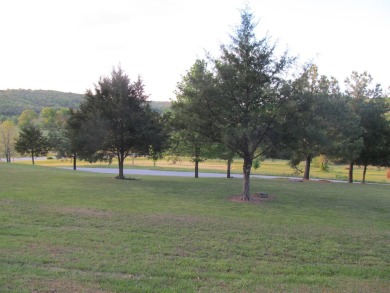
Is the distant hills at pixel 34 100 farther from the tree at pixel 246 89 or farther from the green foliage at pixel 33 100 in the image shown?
the tree at pixel 246 89

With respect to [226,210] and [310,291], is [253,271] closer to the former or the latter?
[310,291]

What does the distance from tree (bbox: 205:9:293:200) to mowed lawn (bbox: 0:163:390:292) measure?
4187mm

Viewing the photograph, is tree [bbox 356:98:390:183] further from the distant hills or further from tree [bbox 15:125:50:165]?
the distant hills

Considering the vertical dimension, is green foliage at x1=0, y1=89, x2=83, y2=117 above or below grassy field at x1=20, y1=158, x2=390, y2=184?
above

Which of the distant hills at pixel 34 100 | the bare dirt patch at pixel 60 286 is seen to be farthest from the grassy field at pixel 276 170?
the distant hills at pixel 34 100

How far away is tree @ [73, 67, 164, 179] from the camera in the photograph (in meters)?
24.1

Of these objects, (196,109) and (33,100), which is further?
(33,100)

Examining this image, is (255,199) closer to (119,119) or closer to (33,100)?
(119,119)

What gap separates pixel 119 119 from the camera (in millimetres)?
24594

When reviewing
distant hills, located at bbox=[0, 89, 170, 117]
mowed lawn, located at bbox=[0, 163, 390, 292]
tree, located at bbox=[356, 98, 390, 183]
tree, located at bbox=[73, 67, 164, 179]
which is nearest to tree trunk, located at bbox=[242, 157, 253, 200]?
mowed lawn, located at bbox=[0, 163, 390, 292]

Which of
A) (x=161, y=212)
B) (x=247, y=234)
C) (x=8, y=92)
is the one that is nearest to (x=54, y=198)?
(x=161, y=212)

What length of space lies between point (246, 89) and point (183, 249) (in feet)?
33.3

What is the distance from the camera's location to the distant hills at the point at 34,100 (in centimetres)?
14930

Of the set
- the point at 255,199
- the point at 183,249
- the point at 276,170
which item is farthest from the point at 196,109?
the point at 276,170
